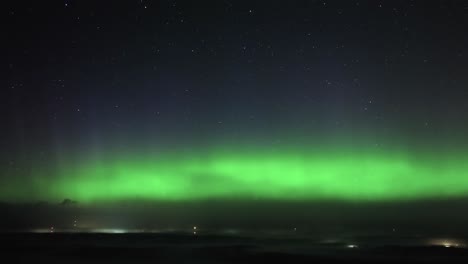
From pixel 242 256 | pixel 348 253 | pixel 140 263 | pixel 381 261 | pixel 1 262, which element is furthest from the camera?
pixel 348 253

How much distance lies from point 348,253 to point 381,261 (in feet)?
29.9

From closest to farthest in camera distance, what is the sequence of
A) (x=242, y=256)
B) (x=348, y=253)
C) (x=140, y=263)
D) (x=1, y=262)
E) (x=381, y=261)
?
(x=1, y=262)
(x=140, y=263)
(x=381, y=261)
(x=242, y=256)
(x=348, y=253)

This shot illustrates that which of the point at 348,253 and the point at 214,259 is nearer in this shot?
the point at 214,259

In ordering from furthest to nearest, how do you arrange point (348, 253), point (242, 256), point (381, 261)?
point (348, 253) < point (242, 256) < point (381, 261)

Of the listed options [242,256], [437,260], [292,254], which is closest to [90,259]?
[242,256]

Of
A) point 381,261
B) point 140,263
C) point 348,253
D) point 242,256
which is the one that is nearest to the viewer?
point 140,263

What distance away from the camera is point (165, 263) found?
4162cm

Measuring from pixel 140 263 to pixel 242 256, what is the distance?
1314 centimetres

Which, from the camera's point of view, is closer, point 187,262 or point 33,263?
point 33,263

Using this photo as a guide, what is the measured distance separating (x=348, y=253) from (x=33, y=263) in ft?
108

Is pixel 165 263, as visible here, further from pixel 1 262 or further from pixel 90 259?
pixel 1 262

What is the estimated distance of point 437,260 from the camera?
153ft

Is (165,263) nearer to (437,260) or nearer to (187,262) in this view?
(187,262)

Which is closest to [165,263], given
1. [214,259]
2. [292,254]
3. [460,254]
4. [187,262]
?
[187,262]
